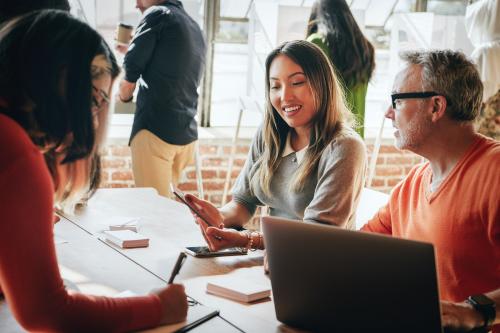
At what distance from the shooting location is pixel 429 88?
1.82m

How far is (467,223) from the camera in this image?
168 centimetres

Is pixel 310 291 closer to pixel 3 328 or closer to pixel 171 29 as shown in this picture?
pixel 3 328

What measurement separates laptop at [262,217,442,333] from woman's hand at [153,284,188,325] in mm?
193

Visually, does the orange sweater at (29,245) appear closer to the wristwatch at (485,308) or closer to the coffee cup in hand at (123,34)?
the wristwatch at (485,308)

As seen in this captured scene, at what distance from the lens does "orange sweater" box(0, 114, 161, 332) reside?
3.47ft

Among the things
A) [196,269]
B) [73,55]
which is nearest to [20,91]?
[73,55]

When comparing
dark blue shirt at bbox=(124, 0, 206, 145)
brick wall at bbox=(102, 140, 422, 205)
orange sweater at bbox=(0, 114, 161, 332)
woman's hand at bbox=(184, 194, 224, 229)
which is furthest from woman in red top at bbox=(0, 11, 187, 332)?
brick wall at bbox=(102, 140, 422, 205)

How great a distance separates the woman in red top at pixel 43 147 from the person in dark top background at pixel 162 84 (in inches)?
88.0

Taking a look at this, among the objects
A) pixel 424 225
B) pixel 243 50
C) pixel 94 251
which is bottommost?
pixel 94 251

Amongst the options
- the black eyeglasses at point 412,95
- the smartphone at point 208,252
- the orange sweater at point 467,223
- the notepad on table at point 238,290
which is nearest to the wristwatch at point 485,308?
the orange sweater at point 467,223

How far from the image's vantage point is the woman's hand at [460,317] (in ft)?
4.50

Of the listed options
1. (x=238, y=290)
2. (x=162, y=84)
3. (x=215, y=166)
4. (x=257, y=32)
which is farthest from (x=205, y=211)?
(x=257, y=32)

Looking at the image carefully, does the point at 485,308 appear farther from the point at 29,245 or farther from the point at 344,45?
the point at 344,45

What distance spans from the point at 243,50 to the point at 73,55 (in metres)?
3.80
